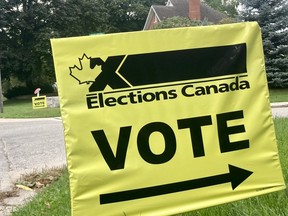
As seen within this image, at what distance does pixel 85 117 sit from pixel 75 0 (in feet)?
141

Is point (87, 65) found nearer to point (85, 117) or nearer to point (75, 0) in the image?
point (85, 117)

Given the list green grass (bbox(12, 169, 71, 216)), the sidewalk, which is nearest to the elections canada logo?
green grass (bbox(12, 169, 71, 216))

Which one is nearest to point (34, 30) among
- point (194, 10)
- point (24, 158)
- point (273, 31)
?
point (194, 10)

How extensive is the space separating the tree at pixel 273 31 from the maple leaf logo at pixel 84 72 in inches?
820

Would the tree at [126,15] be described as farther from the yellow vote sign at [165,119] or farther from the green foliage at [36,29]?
the yellow vote sign at [165,119]

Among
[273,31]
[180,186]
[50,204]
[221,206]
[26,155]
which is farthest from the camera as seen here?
[273,31]

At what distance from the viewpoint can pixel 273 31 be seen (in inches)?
887

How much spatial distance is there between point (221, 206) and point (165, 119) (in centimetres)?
98

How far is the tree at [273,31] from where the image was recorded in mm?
22266

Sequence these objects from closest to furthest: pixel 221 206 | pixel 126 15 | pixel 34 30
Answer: pixel 221 206 → pixel 34 30 → pixel 126 15

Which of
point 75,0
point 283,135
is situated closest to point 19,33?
point 75,0

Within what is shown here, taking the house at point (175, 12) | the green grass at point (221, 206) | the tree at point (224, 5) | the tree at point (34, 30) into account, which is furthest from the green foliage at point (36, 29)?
the green grass at point (221, 206)

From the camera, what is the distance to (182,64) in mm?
2609

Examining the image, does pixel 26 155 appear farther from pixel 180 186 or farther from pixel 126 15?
pixel 126 15
